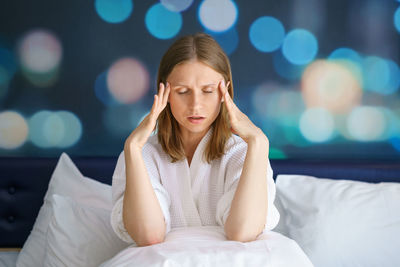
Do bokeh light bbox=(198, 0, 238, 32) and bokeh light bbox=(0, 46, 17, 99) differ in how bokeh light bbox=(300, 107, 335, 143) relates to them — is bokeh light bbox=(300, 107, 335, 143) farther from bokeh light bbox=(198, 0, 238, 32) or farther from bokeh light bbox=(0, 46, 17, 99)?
bokeh light bbox=(0, 46, 17, 99)

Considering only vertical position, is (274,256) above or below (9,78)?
below

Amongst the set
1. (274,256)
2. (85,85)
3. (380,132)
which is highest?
(85,85)

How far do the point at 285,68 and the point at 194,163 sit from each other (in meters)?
0.91

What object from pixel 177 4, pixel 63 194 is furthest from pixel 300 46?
pixel 63 194

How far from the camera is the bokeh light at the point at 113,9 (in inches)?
84.4

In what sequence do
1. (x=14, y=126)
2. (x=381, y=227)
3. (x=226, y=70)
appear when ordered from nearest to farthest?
(x=226, y=70) → (x=381, y=227) → (x=14, y=126)

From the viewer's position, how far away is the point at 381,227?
5.43 feet

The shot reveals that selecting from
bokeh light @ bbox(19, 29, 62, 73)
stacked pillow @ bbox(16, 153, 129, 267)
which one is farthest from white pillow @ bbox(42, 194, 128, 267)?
bokeh light @ bbox(19, 29, 62, 73)

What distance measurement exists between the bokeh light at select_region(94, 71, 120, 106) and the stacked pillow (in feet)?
1.42

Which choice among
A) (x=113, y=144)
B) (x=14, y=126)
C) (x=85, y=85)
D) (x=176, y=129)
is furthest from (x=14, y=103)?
(x=176, y=129)

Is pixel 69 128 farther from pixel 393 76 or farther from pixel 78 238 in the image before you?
pixel 393 76

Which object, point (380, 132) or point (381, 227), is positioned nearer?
point (381, 227)

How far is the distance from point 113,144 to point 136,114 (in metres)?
0.20

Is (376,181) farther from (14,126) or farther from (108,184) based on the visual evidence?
(14,126)
